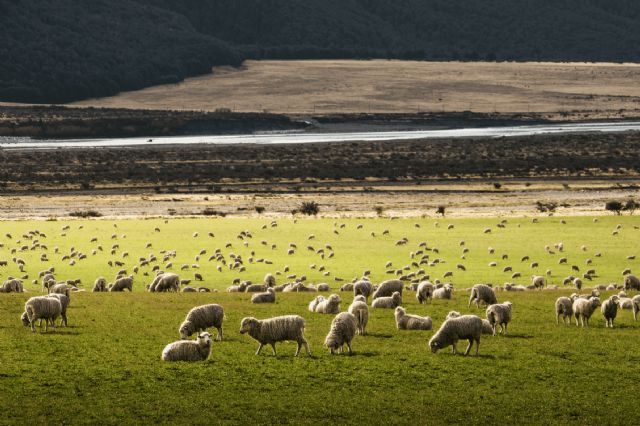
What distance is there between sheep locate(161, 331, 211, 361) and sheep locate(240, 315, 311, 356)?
670 mm

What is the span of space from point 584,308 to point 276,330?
712 centimetres

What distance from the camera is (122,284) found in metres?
30.2

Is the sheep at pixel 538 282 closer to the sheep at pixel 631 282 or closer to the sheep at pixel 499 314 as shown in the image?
the sheep at pixel 631 282

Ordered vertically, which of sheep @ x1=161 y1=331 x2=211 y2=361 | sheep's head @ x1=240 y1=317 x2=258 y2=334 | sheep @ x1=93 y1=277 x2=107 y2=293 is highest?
sheep's head @ x1=240 y1=317 x2=258 y2=334

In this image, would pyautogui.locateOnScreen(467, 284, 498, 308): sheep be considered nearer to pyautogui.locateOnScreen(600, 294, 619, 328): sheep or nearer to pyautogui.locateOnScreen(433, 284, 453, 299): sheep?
pyautogui.locateOnScreen(433, 284, 453, 299): sheep

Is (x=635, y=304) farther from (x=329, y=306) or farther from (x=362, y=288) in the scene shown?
(x=329, y=306)

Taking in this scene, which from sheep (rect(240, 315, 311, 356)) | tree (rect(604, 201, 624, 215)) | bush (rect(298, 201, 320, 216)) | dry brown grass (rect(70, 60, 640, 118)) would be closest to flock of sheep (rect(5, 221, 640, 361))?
sheep (rect(240, 315, 311, 356))

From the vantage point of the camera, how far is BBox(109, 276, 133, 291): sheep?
98.8 ft

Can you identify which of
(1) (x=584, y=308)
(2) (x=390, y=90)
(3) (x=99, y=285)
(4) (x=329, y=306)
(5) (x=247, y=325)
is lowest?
(3) (x=99, y=285)

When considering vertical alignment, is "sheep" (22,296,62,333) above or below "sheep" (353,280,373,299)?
above

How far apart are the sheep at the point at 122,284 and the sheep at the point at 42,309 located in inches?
276

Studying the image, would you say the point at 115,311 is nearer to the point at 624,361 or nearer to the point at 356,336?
the point at 356,336

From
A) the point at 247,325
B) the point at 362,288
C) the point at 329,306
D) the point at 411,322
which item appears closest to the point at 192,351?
the point at 247,325

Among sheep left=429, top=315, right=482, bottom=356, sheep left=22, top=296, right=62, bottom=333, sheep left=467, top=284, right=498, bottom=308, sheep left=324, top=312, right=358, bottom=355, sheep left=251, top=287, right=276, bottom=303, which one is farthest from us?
sheep left=251, top=287, right=276, bottom=303
